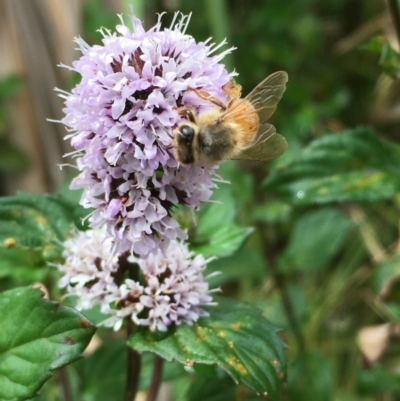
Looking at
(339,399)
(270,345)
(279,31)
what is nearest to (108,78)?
(270,345)

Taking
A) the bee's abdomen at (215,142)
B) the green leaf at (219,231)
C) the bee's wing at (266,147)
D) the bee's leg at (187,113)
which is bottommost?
the green leaf at (219,231)

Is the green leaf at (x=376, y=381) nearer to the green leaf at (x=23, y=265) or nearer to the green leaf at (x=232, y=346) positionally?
the green leaf at (x=232, y=346)

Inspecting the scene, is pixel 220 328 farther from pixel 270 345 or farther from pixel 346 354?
pixel 346 354

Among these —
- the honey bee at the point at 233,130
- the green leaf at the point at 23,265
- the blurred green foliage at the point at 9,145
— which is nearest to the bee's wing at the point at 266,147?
the honey bee at the point at 233,130

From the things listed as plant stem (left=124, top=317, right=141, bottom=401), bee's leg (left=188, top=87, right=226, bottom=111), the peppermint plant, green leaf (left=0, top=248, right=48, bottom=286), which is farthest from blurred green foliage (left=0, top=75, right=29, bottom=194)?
bee's leg (left=188, top=87, right=226, bottom=111)

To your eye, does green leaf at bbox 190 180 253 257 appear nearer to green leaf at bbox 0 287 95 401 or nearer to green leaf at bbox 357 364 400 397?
green leaf at bbox 0 287 95 401

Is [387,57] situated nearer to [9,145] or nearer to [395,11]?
[395,11]
